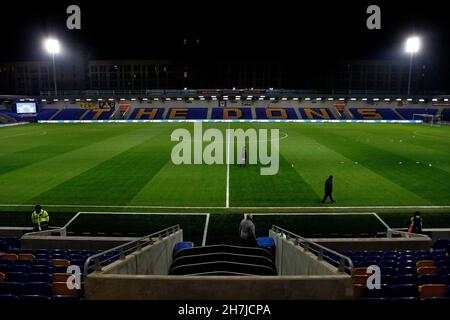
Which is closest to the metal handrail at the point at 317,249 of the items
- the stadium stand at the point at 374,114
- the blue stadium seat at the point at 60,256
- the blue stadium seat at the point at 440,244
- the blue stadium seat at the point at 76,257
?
the blue stadium seat at the point at 440,244

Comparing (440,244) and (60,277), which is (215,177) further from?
(60,277)

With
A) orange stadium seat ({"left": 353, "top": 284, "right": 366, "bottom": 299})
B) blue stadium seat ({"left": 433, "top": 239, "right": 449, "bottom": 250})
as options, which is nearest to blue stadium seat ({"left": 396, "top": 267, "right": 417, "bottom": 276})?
orange stadium seat ({"left": 353, "top": 284, "right": 366, "bottom": 299})

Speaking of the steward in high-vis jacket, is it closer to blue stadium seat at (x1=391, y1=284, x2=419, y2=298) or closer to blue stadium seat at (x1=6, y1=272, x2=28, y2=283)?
blue stadium seat at (x1=6, y1=272, x2=28, y2=283)

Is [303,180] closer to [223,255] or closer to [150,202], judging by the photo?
[150,202]

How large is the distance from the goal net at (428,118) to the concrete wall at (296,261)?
62978 millimetres

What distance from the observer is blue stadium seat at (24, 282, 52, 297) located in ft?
22.9

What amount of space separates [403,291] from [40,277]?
7075mm

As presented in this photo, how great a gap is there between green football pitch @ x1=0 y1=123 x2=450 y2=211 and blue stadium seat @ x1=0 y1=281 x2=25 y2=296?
477 inches

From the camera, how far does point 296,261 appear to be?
9.31m

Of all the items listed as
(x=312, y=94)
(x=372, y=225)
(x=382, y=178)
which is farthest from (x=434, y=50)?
(x=372, y=225)

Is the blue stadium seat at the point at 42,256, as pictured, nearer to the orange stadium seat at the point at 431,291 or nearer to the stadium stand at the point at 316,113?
the orange stadium seat at the point at 431,291

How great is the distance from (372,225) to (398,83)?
101347mm

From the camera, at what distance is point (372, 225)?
16.3 metres
